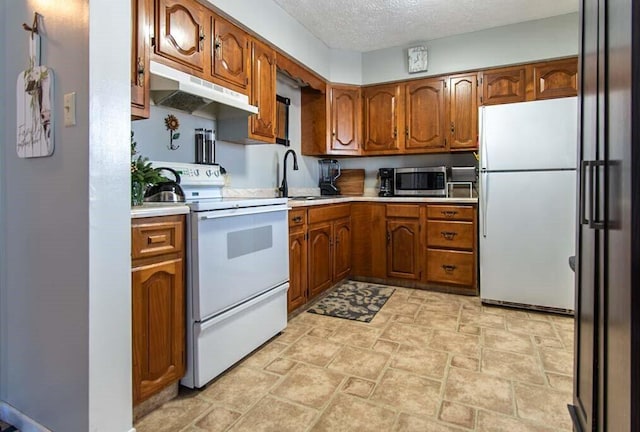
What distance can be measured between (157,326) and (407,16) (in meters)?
3.21

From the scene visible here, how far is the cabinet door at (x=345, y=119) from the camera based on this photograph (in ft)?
13.1

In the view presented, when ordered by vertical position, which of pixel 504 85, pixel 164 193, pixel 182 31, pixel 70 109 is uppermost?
pixel 504 85

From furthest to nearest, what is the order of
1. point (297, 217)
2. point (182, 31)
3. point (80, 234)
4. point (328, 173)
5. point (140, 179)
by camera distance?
point (328, 173), point (297, 217), point (182, 31), point (140, 179), point (80, 234)

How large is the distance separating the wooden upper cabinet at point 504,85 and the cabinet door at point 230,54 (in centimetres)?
234

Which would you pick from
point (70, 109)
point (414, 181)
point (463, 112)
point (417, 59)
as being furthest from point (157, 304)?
point (417, 59)

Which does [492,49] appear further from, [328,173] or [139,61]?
[139,61]

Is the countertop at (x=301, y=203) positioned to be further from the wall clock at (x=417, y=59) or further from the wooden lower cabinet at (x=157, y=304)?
the wall clock at (x=417, y=59)

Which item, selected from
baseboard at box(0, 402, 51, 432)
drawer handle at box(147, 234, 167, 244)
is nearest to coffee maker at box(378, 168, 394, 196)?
drawer handle at box(147, 234, 167, 244)

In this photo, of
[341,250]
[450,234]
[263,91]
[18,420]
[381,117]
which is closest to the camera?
[18,420]

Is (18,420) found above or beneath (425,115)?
beneath

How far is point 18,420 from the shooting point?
150cm

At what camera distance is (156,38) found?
1.97m

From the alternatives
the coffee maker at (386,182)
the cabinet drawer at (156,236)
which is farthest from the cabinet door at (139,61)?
the coffee maker at (386,182)

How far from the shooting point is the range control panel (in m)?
2.28
